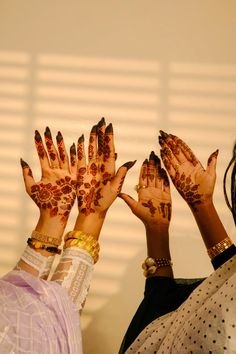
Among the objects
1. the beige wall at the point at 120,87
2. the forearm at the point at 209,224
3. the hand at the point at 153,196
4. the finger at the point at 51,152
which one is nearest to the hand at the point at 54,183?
the finger at the point at 51,152

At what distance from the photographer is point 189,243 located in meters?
1.62

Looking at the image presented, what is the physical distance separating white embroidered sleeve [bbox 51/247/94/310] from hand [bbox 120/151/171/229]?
0.88ft

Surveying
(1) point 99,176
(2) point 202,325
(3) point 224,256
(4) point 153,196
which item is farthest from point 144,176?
(2) point 202,325

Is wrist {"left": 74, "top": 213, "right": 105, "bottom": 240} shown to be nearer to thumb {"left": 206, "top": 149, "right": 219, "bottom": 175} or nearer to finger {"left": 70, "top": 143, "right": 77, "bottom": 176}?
finger {"left": 70, "top": 143, "right": 77, "bottom": 176}

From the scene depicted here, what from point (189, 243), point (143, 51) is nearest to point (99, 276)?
point (189, 243)

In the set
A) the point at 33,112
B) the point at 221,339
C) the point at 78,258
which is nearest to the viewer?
the point at 221,339

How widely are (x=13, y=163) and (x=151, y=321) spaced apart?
0.92 m

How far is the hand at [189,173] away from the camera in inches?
41.9

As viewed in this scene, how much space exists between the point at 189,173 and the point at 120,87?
0.74 meters

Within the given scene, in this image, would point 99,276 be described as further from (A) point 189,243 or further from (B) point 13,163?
(B) point 13,163

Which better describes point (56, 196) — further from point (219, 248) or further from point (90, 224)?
point (219, 248)

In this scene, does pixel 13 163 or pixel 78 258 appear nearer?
pixel 78 258

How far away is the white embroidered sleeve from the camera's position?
2.86 ft

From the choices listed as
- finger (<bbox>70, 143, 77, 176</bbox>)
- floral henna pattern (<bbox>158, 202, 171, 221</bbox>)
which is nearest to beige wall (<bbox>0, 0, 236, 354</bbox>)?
floral henna pattern (<bbox>158, 202, 171, 221</bbox>)
